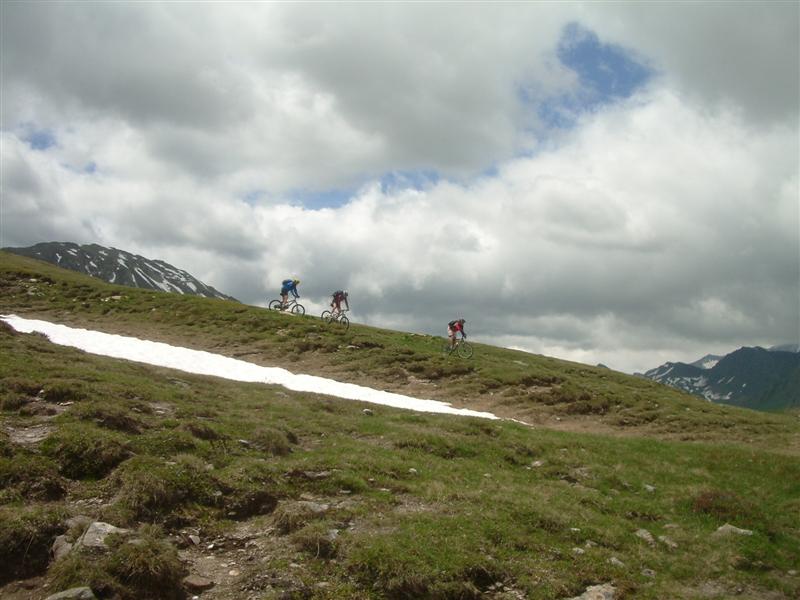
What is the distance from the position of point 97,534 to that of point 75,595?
62.9 inches

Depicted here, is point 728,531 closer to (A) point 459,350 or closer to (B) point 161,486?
(B) point 161,486

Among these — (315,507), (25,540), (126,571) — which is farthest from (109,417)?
(126,571)

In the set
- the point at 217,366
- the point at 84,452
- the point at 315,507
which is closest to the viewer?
the point at 315,507

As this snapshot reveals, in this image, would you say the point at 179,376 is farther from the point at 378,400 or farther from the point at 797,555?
the point at 797,555

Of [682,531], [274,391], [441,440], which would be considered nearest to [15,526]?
[441,440]

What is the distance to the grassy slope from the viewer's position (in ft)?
35.1

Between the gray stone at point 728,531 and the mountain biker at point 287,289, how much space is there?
4670 cm

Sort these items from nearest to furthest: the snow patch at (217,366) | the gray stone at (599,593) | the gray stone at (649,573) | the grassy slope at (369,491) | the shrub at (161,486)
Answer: the grassy slope at (369,491), the gray stone at (599,593), the shrub at (161,486), the gray stone at (649,573), the snow patch at (217,366)

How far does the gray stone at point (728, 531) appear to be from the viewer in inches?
595

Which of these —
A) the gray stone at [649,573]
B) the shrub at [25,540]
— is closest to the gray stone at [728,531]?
the gray stone at [649,573]

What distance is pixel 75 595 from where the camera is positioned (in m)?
8.40

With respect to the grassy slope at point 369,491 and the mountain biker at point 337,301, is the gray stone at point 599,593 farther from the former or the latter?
the mountain biker at point 337,301

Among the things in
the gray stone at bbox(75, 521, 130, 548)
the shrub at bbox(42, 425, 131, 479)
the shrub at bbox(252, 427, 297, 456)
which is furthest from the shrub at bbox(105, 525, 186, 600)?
the shrub at bbox(252, 427, 297, 456)

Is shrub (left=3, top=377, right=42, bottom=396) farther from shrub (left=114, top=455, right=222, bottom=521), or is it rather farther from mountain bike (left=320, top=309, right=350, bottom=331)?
mountain bike (left=320, top=309, right=350, bottom=331)
